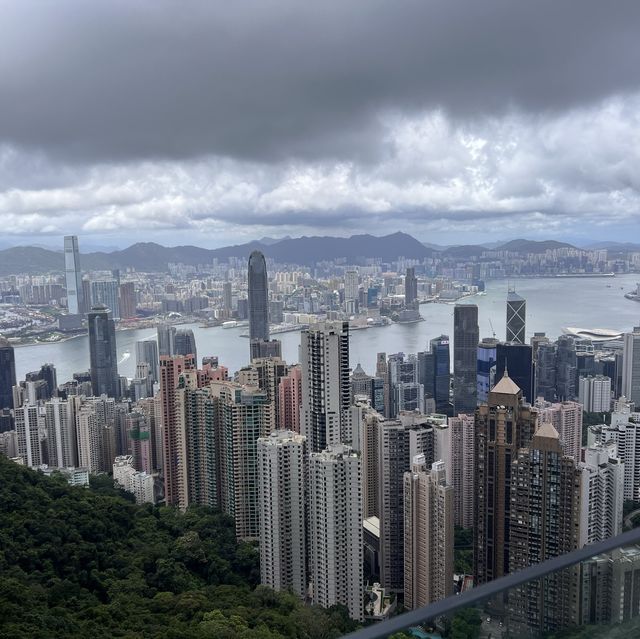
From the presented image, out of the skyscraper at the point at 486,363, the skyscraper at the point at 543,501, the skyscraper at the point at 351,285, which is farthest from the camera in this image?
the skyscraper at the point at 351,285

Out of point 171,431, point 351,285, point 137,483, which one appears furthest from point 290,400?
point 351,285

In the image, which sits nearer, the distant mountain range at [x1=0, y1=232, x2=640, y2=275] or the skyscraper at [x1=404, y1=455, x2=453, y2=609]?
the skyscraper at [x1=404, y1=455, x2=453, y2=609]

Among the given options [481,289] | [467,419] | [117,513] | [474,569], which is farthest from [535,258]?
[117,513]

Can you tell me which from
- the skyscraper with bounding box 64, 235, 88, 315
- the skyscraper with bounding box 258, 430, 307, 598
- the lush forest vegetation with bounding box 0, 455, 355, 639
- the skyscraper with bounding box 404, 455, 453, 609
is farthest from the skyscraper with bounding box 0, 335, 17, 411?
the skyscraper with bounding box 404, 455, 453, 609

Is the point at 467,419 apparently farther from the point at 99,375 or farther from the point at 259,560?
the point at 99,375

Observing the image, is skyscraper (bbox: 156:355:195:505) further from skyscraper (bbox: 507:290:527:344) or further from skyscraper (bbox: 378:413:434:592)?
skyscraper (bbox: 507:290:527:344)

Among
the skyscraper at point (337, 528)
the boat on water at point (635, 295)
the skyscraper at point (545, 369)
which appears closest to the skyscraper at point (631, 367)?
the boat on water at point (635, 295)

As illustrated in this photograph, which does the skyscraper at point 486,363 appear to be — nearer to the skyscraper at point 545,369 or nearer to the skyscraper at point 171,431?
the skyscraper at point 545,369
